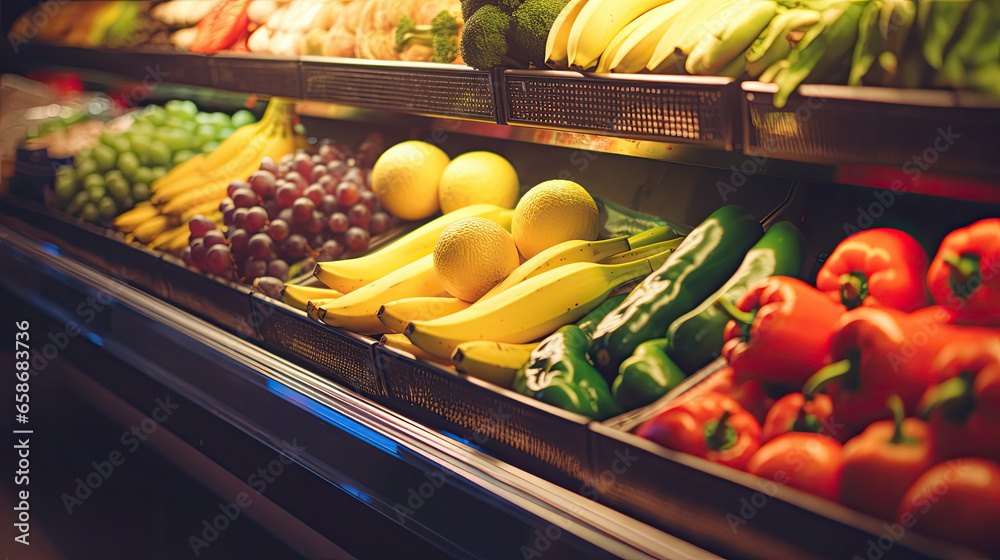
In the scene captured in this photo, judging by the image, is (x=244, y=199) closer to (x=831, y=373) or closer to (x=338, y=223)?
(x=338, y=223)

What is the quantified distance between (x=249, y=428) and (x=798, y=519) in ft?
4.95

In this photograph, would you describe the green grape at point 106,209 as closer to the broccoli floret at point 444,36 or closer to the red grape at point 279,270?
the red grape at point 279,270

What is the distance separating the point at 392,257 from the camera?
200cm

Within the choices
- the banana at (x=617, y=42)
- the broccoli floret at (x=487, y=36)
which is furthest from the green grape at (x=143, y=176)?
the banana at (x=617, y=42)

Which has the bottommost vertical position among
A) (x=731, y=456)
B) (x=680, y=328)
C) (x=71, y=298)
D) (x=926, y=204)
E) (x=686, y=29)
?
(x=71, y=298)

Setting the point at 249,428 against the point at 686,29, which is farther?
the point at 249,428

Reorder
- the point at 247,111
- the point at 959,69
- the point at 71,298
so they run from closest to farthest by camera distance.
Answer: the point at 959,69 < the point at 71,298 < the point at 247,111

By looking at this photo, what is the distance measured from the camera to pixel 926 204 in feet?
4.22

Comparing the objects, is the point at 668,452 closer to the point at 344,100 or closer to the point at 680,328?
the point at 680,328

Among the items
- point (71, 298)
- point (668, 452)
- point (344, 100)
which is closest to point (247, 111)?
point (71, 298)

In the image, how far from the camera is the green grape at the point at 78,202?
2.98 metres

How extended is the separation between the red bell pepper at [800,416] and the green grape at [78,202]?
293 cm

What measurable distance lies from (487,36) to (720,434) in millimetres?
948

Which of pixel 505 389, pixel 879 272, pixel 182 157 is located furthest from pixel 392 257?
pixel 182 157
